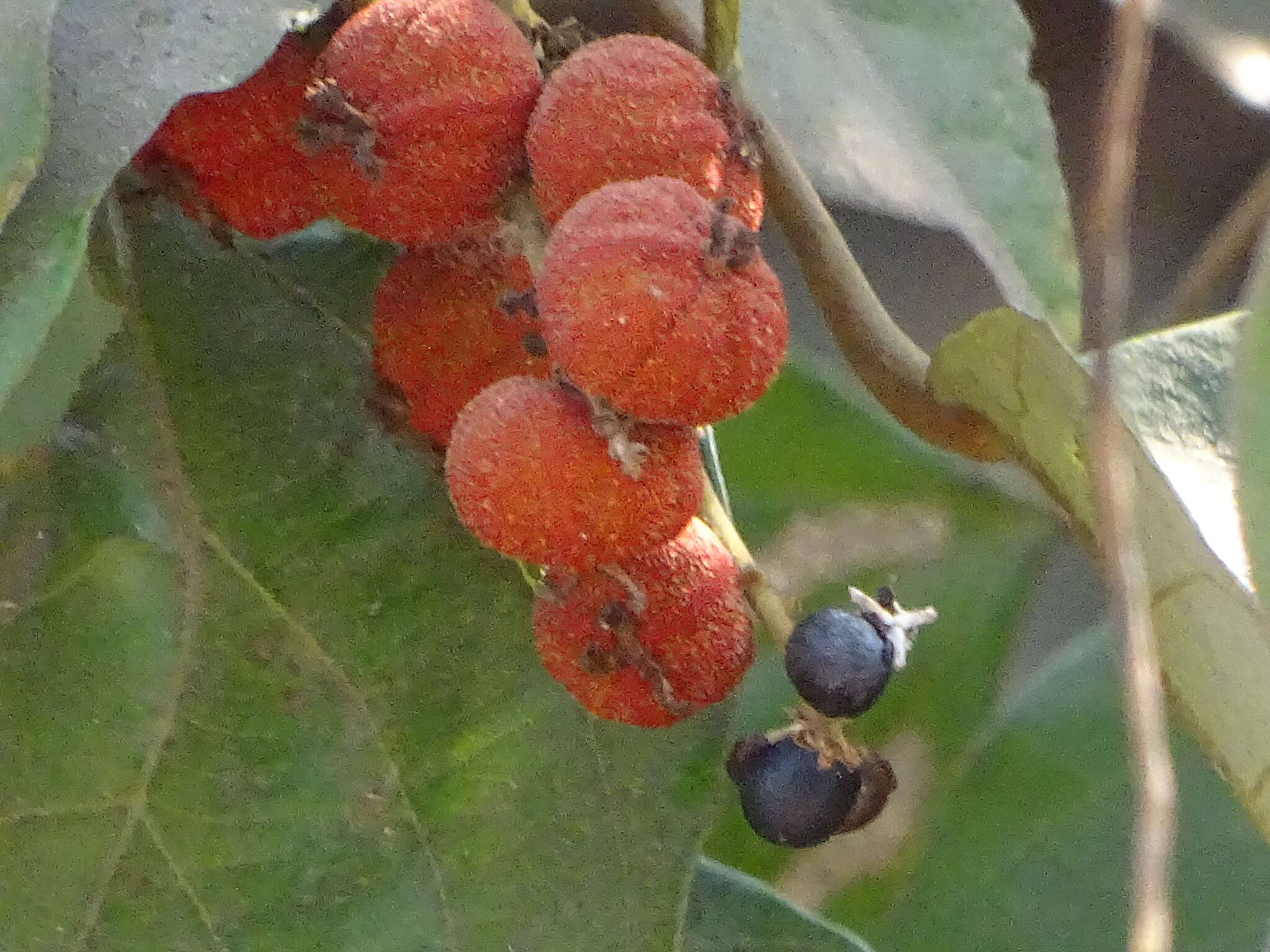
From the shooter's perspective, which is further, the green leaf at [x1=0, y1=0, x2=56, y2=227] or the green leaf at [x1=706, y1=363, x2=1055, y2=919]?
the green leaf at [x1=706, y1=363, x2=1055, y2=919]

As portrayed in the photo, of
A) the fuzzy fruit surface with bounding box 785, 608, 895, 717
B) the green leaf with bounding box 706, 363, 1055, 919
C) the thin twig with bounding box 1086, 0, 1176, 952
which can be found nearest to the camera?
the thin twig with bounding box 1086, 0, 1176, 952

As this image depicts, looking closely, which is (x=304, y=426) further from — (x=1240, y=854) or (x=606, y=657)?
(x=1240, y=854)

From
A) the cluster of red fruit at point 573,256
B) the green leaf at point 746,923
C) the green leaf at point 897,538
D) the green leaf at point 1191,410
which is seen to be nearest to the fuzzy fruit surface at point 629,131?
the cluster of red fruit at point 573,256

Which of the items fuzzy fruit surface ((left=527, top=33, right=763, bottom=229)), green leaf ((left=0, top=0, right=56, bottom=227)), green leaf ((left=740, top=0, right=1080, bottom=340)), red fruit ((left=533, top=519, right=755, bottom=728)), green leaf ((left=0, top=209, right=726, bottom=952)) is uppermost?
green leaf ((left=0, top=0, right=56, bottom=227))

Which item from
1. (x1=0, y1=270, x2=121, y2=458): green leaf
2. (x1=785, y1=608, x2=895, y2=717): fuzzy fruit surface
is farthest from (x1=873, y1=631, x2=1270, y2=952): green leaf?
(x1=0, y1=270, x2=121, y2=458): green leaf

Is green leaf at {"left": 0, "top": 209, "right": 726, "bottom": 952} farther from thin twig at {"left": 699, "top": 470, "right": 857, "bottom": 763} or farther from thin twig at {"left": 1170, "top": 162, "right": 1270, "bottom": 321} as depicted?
thin twig at {"left": 1170, "top": 162, "right": 1270, "bottom": 321}

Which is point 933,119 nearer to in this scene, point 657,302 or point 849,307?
point 849,307

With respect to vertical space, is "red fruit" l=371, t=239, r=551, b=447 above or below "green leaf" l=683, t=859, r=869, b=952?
above

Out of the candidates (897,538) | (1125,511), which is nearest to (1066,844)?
(897,538)
